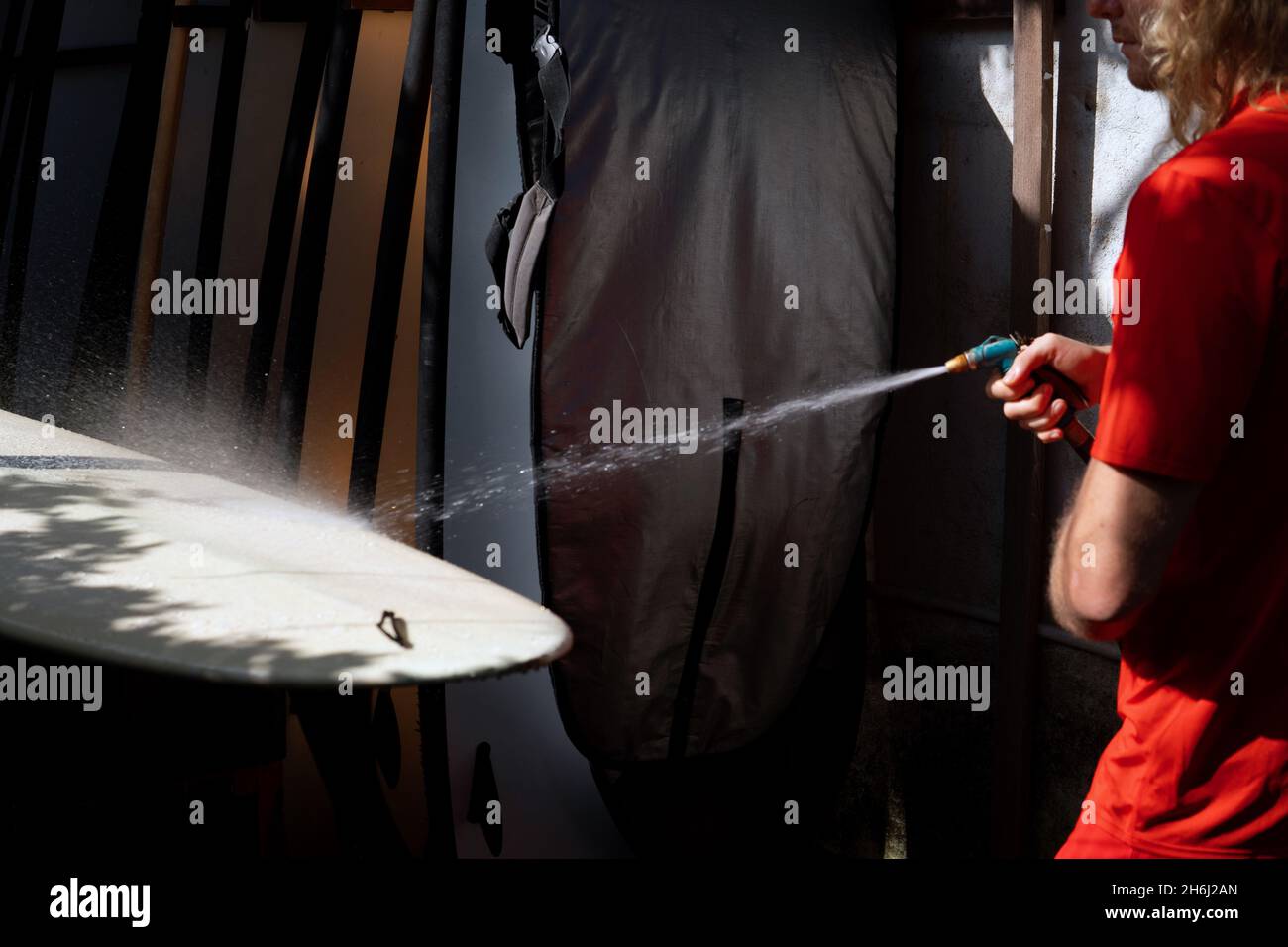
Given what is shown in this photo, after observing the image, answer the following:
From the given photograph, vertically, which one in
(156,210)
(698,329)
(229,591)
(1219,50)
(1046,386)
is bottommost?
(229,591)

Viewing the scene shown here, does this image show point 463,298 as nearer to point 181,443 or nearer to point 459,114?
point 459,114

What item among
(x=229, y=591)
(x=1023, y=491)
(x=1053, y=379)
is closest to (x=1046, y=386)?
(x=1053, y=379)

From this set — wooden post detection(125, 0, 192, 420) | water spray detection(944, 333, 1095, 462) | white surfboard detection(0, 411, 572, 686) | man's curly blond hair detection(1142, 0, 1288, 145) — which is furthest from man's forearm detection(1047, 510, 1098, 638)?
wooden post detection(125, 0, 192, 420)

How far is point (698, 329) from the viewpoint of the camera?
2.47m

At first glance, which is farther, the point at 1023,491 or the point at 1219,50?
the point at 1023,491

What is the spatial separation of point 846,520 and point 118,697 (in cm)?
157

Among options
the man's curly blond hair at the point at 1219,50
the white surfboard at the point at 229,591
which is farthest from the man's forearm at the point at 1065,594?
the white surfboard at the point at 229,591

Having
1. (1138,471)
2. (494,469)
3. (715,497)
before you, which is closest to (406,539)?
(494,469)

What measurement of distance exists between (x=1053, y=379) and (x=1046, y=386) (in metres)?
0.01

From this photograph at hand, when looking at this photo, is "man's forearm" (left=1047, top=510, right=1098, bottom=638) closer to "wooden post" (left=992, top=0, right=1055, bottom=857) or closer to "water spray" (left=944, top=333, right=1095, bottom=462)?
"water spray" (left=944, top=333, right=1095, bottom=462)

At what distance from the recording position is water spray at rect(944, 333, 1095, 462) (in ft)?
4.87

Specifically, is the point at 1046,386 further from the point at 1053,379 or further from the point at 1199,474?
the point at 1199,474
